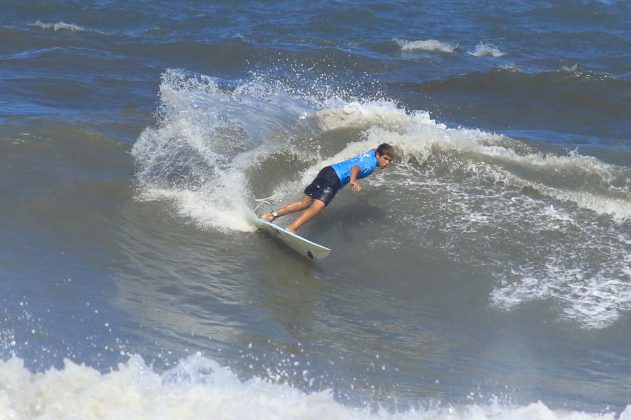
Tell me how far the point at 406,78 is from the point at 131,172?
28.4 feet

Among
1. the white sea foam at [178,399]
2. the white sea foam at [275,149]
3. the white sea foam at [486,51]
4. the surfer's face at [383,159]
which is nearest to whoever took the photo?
the white sea foam at [178,399]

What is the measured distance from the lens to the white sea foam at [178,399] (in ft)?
19.0

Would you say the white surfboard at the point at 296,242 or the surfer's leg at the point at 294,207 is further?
the surfer's leg at the point at 294,207

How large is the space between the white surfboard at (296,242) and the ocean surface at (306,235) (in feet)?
0.48

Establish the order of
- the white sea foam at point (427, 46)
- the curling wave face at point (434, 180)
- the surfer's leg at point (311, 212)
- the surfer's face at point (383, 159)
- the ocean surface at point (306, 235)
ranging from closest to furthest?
the ocean surface at point (306, 235)
the curling wave face at point (434, 180)
the surfer's leg at point (311, 212)
the surfer's face at point (383, 159)
the white sea foam at point (427, 46)

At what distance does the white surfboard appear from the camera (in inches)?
375

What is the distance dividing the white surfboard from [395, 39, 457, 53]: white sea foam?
39.3 feet

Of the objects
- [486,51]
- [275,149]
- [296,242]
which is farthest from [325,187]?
[486,51]

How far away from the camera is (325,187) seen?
10.3 meters

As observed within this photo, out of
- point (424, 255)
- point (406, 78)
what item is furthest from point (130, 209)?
point (406, 78)

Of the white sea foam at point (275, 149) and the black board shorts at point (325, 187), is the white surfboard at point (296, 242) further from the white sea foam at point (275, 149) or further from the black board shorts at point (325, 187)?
the black board shorts at point (325, 187)

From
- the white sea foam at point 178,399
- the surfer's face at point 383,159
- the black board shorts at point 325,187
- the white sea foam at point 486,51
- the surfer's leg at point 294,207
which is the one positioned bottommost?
the surfer's leg at point 294,207

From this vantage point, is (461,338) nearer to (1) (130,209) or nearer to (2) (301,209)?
(2) (301,209)

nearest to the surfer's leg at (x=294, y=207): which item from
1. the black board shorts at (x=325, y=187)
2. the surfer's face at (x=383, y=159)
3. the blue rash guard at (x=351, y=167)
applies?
the black board shorts at (x=325, y=187)
